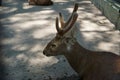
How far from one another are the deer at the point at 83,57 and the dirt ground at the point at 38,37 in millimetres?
674

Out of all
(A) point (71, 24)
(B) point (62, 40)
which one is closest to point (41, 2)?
(B) point (62, 40)

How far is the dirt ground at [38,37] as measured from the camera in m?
4.59

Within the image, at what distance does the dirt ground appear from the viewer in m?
4.59

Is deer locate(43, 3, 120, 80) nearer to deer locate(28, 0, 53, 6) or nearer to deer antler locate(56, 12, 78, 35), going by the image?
deer antler locate(56, 12, 78, 35)

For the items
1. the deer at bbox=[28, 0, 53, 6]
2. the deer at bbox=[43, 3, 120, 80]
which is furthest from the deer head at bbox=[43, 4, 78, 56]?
the deer at bbox=[28, 0, 53, 6]

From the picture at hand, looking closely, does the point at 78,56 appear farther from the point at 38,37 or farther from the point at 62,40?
the point at 38,37

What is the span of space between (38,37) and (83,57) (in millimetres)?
2394

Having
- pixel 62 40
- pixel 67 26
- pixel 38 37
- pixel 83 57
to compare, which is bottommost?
pixel 38 37

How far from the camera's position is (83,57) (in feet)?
12.4

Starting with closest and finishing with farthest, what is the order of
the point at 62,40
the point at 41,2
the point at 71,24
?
the point at 71,24 → the point at 62,40 → the point at 41,2

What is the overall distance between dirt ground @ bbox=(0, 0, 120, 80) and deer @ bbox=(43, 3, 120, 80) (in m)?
0.67

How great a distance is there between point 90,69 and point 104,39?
2.32 m

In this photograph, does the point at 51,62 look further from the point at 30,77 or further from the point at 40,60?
the point at 30,77

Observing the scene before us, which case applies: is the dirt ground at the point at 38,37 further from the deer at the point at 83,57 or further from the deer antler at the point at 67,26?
the deer antler at the point at 67,26
